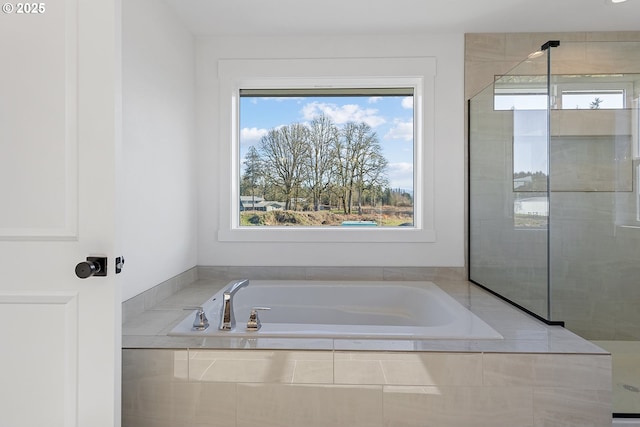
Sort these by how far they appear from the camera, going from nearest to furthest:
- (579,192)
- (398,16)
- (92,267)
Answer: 1. (92,267)
2. (398,16)
3. (579,192)

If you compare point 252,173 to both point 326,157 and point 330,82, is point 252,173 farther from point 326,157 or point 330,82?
point 330,82

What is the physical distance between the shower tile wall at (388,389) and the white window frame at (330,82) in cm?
133

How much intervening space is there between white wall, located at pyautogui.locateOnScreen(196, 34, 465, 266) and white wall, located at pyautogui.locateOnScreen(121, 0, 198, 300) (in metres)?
0.09

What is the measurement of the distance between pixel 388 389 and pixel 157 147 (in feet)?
5.76

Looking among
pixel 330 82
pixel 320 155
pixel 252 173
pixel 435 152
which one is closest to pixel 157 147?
pixel 252 173

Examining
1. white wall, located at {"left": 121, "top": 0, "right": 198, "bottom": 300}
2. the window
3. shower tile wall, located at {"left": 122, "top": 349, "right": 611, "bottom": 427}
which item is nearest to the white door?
shower tile wall, located at {"left": 122, "top": 349, "right": 611, "bottom": 427}

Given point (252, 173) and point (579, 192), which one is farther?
point (252, 173)

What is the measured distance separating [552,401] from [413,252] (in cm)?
138

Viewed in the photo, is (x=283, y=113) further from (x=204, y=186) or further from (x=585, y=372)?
(x=585, y=372)

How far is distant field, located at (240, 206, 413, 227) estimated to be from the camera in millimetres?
2902

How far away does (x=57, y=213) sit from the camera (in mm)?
1316

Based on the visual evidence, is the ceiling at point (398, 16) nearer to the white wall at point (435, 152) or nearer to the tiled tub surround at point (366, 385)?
the white wall at point (435, 152)

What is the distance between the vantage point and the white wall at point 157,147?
6.28ft

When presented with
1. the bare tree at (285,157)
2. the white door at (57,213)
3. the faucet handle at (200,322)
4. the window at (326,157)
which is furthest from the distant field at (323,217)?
the white door at (57,213)
